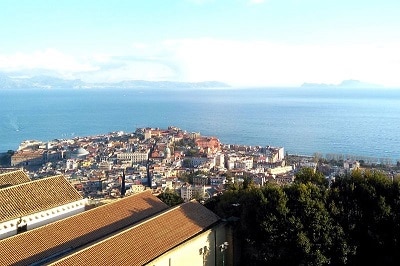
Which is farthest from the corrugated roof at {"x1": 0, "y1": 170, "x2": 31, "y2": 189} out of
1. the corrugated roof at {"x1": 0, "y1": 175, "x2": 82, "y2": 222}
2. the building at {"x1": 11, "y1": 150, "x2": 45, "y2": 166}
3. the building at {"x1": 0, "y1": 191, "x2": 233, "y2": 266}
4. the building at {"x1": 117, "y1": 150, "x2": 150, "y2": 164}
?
the building at {"x1": 11, "y1": 150, "x2": 45, "y2": 166}

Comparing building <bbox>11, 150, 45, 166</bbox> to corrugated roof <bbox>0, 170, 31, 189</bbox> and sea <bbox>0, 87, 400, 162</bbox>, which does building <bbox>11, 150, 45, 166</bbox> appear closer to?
sea <bbox>0, 87, 400, 162</bbox>

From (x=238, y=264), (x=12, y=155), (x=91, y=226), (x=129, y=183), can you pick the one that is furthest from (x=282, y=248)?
(x=12, y=155)

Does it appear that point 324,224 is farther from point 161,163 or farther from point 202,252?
point 161,163

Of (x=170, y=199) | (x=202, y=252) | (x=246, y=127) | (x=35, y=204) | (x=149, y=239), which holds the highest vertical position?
(x=35, y=204)

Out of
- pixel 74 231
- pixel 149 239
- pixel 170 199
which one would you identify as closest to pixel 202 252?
pixel 149 239

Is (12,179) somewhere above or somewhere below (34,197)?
above

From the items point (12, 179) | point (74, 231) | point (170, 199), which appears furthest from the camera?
point (170, 199)

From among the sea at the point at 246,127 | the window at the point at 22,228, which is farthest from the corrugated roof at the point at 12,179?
Result: the sea at the point at 246,127
